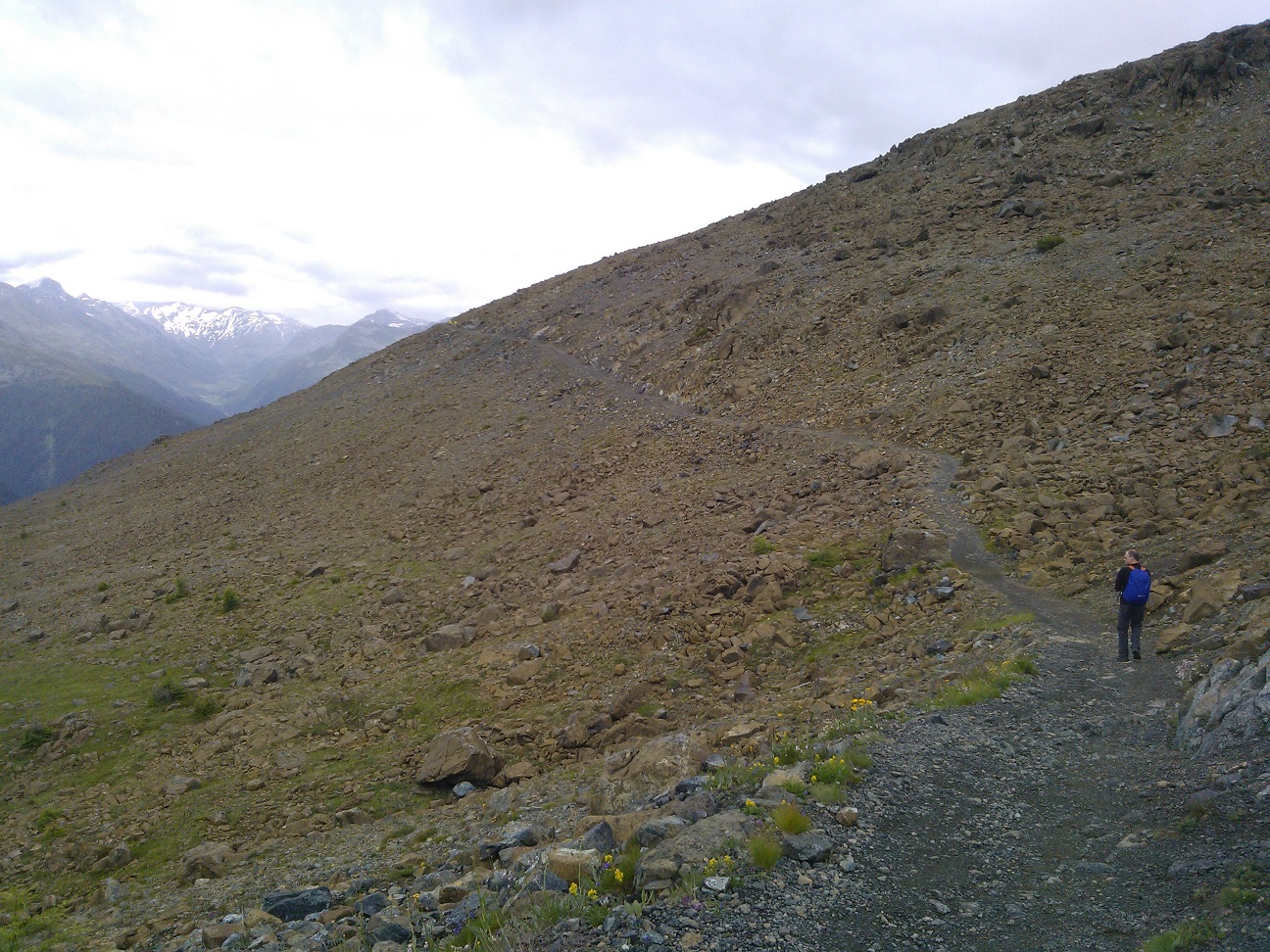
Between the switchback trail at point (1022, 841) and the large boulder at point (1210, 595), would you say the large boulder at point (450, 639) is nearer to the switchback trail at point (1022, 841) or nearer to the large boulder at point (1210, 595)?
the switchback trail at point (1022, 841)

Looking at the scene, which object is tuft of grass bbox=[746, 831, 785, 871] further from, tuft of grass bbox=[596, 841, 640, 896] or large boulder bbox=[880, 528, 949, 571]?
large boulder bbox=[880, 528, 949, 571]

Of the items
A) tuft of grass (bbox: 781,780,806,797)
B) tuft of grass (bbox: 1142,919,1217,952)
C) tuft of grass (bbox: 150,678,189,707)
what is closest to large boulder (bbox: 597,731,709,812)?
tuft of grass (bbox: 781,780,806,797)

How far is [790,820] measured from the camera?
6730 millimetres

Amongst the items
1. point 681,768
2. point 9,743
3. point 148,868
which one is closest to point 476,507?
point 9,743

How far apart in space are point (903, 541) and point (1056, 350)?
11.8 metres

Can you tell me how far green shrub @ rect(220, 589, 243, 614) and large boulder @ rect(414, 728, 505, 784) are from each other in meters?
15.2

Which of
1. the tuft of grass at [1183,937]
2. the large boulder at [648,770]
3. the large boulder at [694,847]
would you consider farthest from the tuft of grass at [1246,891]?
the large boulder at [648,770]

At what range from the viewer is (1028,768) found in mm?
8156

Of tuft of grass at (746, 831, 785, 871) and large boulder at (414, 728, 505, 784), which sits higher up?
tuft of grass at (746, 831, 785, 871)

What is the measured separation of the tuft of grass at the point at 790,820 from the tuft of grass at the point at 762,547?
10.8 meters

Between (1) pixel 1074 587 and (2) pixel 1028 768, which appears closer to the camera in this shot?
(2) pixel 1028 768

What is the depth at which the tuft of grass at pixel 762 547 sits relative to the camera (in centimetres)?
1752

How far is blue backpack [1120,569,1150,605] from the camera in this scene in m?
10.8

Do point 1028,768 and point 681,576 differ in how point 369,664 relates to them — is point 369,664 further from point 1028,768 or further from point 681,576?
point 1028,768
